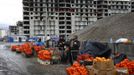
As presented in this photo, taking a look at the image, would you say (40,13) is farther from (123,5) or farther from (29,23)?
(123,5)

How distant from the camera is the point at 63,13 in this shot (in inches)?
5797

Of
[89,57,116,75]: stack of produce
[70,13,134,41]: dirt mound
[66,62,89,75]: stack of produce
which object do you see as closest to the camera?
[89,57,116,75]: stack of produce

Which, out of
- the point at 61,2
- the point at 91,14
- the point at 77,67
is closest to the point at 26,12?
the point at 61,2

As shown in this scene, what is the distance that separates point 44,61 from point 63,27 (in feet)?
407

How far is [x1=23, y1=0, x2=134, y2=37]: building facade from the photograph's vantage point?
5536 inches

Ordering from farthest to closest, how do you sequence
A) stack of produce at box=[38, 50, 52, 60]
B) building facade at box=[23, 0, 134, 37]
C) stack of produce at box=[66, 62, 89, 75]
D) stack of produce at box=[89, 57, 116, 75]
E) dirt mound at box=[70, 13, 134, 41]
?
building facade at box=[23, 0, 134, 37] → dirt mound at box=[70, 13, 134, 41] → stack of produce at box=[38, 50, 52, 60] → stack of produce at box=[66, 62, 89, 75] → stack of produce at box=[89, 57, 116, 75]

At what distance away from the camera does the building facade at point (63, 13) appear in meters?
141

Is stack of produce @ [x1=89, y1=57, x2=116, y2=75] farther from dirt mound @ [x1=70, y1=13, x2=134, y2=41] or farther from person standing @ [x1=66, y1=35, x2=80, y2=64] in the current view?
dirt mound @ [x1=70, y1=13, x2=134, y2=41]

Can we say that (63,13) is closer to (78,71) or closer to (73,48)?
(73,48)

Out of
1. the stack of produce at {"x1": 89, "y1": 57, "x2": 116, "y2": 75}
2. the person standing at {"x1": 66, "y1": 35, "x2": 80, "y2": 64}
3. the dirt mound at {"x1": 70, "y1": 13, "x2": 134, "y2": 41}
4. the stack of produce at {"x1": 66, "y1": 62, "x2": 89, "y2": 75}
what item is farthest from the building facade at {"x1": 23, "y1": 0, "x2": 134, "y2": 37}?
the stack of produce at {"x1": 89, "y1": 57, "x2": 116, "y2": 75}

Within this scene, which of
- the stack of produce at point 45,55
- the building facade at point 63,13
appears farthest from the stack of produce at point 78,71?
the building facade at point 63,13

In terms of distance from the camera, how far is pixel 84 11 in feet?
492

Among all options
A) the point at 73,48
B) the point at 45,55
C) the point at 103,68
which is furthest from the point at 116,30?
the point at 103,68

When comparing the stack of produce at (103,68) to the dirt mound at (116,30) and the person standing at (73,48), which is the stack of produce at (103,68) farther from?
the dirt mound at (116,30)
